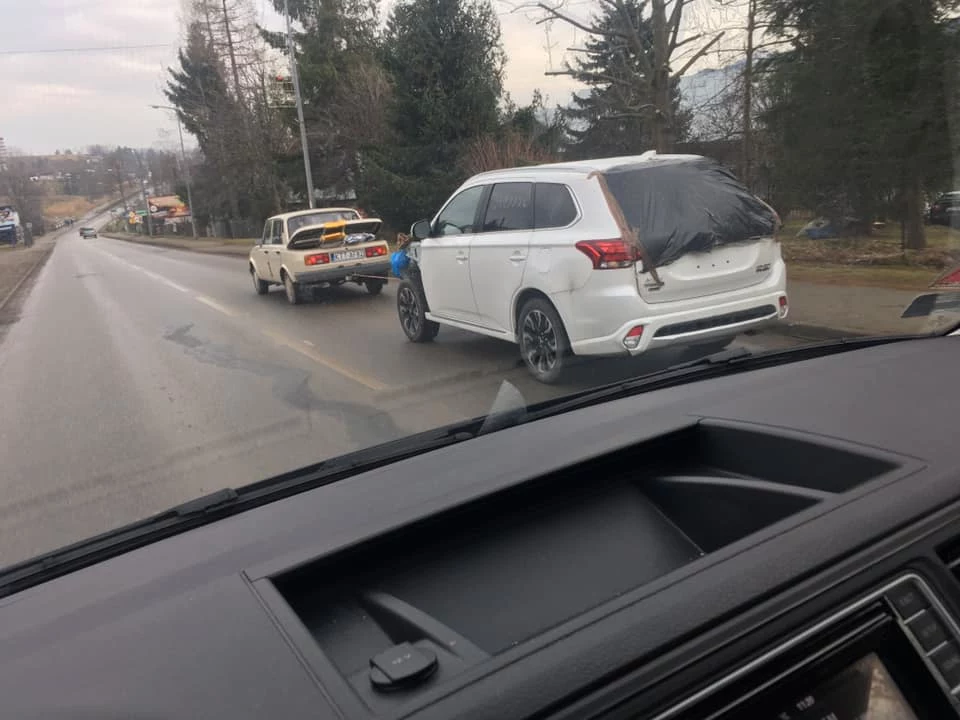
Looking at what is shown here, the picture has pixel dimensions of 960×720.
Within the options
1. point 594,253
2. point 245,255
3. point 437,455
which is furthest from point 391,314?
point 245,255

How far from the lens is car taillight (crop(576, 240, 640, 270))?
6496mm

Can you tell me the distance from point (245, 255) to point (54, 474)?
31.2m

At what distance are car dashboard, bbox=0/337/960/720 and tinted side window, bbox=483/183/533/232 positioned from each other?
483cm

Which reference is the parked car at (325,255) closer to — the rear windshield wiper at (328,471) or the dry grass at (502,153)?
the dry grass at (502,153)

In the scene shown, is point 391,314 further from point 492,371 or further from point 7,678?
point 7,678

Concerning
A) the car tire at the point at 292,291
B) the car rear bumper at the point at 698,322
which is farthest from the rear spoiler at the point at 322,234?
the car rear bumper at the point at 698,322

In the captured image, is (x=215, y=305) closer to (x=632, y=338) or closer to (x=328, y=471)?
(x=632, y=338)

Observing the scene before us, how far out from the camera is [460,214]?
865 centimetres

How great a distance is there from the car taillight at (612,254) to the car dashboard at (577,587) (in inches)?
144

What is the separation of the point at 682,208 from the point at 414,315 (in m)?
3.99

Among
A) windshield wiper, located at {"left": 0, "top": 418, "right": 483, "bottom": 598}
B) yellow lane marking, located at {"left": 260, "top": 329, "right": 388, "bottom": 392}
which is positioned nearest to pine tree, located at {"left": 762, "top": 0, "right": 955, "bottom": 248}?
yellow lane marking, located at {"left": 260, "top": 329, "right": 388, "bottom": 392}

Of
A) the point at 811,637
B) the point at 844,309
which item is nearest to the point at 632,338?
the point at 844,309

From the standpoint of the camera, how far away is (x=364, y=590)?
2.01 meters

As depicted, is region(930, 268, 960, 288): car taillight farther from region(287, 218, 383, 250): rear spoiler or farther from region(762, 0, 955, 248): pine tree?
region(287, 218, 383, 250): rear spoiler
